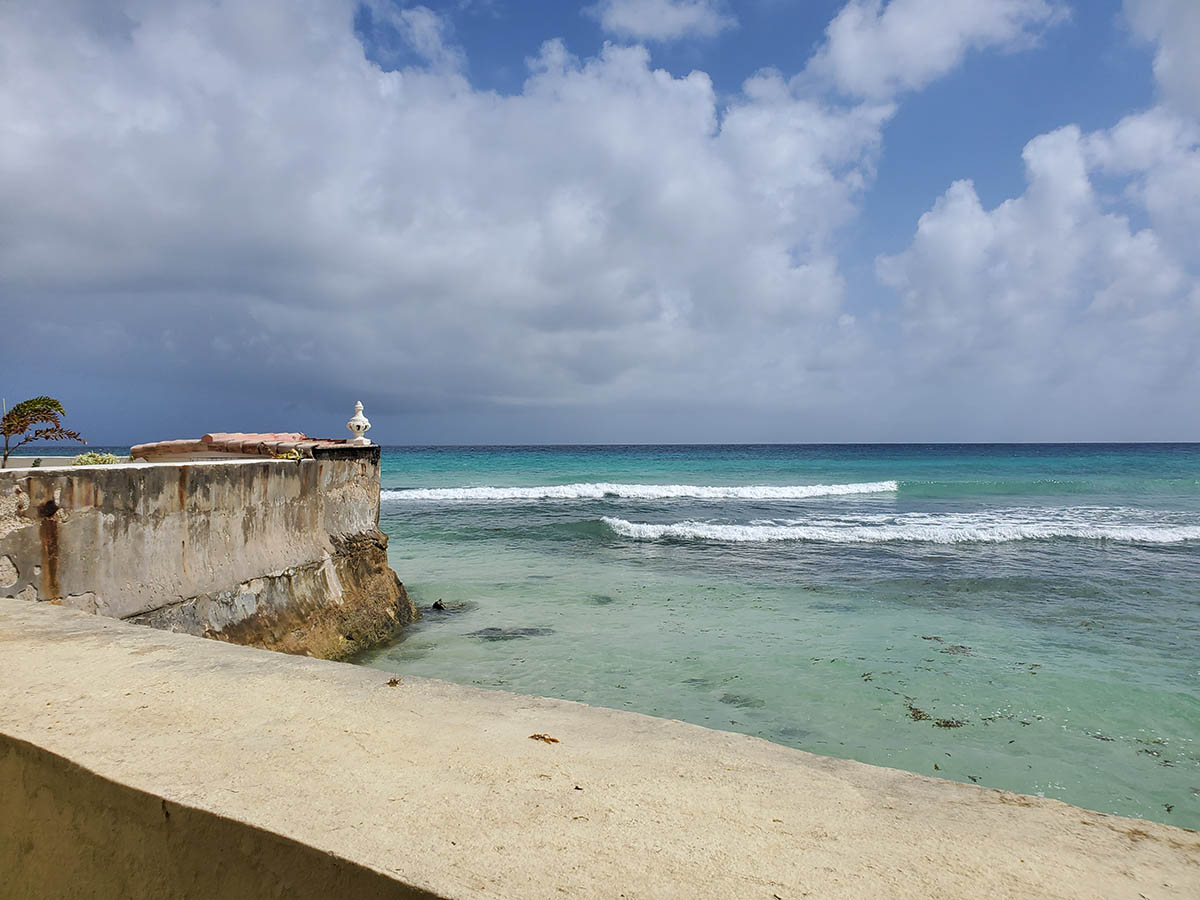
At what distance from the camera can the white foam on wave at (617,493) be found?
89.4ft

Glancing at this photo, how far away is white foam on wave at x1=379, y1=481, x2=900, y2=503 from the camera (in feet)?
89.4

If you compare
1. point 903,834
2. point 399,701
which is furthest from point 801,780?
point 399,701

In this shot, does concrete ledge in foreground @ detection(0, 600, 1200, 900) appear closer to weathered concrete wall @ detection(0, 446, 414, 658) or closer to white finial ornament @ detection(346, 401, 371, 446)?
weathered concrete wall @ detection(0, 446, 414, 658)

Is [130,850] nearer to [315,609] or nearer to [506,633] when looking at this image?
[315,609]

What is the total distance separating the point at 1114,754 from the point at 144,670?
5797mm

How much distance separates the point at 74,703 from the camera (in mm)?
2520

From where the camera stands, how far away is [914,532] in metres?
16.7

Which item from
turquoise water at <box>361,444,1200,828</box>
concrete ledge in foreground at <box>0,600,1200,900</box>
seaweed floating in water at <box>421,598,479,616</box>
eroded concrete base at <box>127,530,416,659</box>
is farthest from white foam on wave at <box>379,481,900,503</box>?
concrete ledge in foreground at <box>0,600,1200,900</box>

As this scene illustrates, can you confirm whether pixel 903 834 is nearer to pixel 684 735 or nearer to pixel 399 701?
pixel 684 735

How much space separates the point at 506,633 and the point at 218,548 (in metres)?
3.28

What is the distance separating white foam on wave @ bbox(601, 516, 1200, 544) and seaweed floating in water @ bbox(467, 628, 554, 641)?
831 centimetres

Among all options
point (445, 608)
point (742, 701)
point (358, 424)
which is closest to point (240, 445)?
point (358, 424)

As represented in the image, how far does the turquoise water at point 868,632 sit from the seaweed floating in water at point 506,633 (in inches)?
1.8

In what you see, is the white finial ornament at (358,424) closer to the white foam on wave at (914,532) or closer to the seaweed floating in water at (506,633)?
the seaweed floating in water at (506,633)
